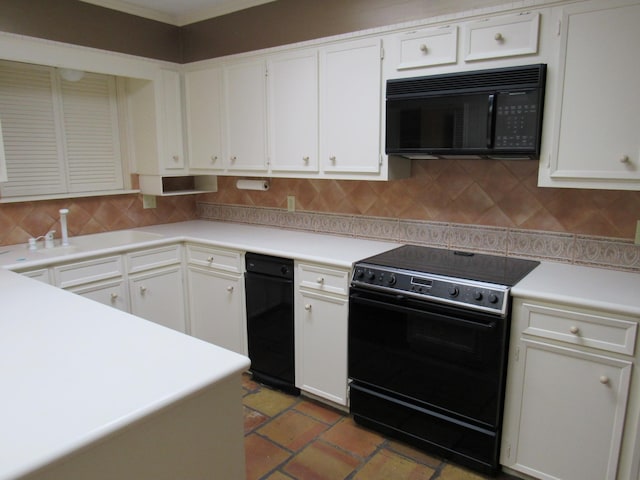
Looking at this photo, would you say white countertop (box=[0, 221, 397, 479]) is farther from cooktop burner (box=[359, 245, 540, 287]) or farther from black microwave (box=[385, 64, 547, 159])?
black microwave (box=[385, 64, 547, 159])

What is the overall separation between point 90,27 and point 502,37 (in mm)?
2661

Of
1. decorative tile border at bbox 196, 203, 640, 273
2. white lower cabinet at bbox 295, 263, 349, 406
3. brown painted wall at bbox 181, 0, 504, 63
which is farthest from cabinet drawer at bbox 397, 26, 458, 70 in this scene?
white lower cabinet at bbox 295, 263, 349, 406

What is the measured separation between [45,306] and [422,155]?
1.88m

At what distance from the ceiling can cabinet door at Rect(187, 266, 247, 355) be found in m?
1.91

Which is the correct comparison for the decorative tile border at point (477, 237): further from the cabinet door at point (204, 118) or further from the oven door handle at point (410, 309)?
the oven door handle at point (410, 309)

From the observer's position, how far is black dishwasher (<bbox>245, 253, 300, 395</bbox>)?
287 cm

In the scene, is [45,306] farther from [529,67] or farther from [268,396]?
[529,67]

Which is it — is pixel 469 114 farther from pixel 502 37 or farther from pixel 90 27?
pixel 90 27

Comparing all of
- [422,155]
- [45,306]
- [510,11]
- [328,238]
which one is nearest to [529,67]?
[510,11]

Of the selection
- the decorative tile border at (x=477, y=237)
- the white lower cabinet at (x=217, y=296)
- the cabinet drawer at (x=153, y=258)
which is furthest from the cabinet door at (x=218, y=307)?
the decorative tile border at (x=477, y=237)

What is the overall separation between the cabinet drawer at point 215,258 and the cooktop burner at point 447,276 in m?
0.93

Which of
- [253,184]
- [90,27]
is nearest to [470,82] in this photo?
[253,184]

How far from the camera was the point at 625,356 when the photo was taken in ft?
6.02

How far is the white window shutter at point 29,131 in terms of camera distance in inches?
120
